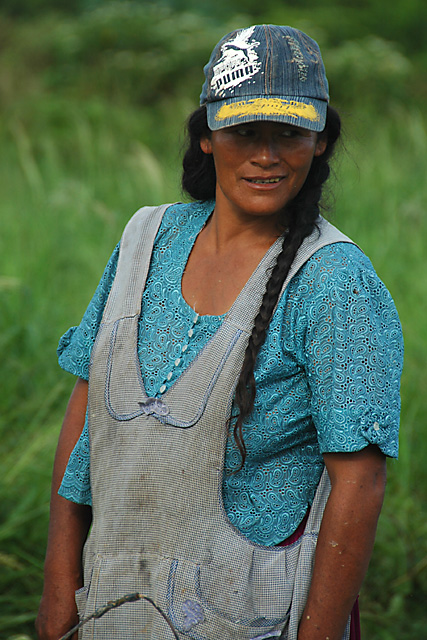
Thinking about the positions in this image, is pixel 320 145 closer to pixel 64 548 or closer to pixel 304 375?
pixel 304 375

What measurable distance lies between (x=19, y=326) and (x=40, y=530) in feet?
4.01

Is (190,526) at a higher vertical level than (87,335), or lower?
lower

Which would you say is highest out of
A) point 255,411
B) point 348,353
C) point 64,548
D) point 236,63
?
point 236,63

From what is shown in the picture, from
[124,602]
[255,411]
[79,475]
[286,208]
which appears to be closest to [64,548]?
[79,475]

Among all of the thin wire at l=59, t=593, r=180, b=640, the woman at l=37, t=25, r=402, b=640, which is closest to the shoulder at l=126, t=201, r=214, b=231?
the woman at l=37, t=25, r=402, b=640

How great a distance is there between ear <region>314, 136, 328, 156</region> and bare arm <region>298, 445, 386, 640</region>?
0.63m

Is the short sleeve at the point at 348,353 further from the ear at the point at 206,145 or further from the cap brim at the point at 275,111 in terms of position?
the ear at the point at 206,145

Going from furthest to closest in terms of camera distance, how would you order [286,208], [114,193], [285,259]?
[114,193] → [286,208] → [285,259]

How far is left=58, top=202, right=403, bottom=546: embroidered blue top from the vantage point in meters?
1.36

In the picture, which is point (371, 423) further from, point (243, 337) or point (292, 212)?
point (292, 212)

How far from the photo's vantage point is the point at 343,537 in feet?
4.54

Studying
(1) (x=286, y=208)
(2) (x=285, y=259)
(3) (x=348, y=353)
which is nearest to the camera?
(3) (x=348, y=353)

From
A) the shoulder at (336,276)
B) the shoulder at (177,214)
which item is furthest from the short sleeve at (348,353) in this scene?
the shoulder at (177,214)

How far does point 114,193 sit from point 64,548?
155 inches
